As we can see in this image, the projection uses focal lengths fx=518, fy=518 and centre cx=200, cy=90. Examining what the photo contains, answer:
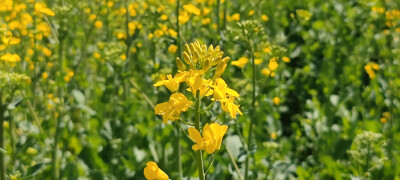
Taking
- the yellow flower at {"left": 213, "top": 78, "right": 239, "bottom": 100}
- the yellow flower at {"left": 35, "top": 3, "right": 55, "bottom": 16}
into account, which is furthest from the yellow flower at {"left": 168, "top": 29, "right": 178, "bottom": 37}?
the yellow flower at {"left": 213, "top": 78, "right": 239, "bottom": 100}

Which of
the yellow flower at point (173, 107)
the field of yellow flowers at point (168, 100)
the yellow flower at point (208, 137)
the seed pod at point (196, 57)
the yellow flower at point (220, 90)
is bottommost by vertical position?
the field of yellow flowers at point (168, 100)

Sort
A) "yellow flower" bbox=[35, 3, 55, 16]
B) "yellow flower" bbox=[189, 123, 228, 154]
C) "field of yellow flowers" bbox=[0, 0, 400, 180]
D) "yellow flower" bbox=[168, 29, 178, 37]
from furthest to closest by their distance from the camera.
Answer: "yellow flower" bbox=[168, 29, 178, 37]
"yellow flower" bbox=[35, 3, 55, 16]
"field of yellow flowers" bbox=[0, 0, 400, 180]
"yellow flower" bbox=[189, 123, 228, 154]

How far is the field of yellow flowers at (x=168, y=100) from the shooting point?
10.2ft

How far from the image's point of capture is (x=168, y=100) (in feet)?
11.5

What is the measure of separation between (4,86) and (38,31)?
5.24 ft

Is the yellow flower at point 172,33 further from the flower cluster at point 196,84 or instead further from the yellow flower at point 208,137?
the yellow flower at point 208,137

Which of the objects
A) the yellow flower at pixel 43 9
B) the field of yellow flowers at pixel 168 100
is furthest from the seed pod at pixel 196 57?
the yellow flower at pixel 43 9

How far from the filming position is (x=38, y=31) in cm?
400

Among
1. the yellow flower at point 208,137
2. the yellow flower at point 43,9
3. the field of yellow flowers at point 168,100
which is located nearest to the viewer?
the yellow flower at point 208,137

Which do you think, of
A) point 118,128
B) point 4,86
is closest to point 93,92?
point 118,128

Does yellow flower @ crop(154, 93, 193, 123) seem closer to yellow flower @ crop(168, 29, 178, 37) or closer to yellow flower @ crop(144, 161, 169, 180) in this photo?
yellow flower @ crop(144, 161, 169, 180)

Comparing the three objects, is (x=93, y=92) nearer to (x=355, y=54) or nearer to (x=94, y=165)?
(x=94, y=165)

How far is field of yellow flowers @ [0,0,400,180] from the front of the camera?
3.12 metres

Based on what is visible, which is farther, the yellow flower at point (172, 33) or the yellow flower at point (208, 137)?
the yellow flower at point (172, 33)
